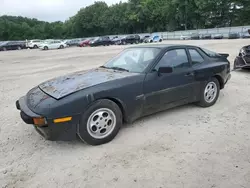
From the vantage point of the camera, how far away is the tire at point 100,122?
9.89ft

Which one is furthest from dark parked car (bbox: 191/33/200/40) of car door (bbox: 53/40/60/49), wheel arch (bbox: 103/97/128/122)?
wheel arch (bbox: 103/97/128/122)

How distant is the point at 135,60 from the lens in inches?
157

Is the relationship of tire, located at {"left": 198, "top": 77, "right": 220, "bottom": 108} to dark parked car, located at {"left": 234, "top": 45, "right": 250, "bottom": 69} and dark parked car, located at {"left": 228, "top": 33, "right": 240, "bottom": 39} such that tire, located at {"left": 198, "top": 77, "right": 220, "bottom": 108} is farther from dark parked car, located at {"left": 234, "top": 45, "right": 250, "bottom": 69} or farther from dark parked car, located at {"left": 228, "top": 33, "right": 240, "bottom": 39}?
dark parked car, located at {"left": 228, "top": 33, "right": 240, "bottom": 39}

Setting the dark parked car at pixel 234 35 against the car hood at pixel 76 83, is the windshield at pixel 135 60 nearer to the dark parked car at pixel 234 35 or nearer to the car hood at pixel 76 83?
the car hood at pixel 76 83

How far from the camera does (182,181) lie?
2416 millimetres

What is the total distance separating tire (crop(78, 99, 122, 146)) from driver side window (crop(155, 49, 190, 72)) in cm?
108

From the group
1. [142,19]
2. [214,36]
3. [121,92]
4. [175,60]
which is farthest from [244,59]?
[142,19]

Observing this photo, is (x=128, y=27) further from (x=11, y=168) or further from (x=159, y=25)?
(x=11, y=168)

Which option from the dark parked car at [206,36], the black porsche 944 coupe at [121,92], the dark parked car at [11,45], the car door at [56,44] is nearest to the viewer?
the black porsche 944 coupe at [121,92]

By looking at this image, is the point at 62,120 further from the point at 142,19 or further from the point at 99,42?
the point at 142,19

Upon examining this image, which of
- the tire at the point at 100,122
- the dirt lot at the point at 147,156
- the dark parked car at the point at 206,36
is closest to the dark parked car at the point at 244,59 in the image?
the dirt lot at the point at 147,156

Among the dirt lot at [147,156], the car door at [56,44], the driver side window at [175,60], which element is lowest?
the dirt lot at [147,156]

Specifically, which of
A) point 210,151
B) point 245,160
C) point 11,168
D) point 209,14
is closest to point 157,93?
point 210,151

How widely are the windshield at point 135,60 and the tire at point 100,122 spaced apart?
86 centimetres
